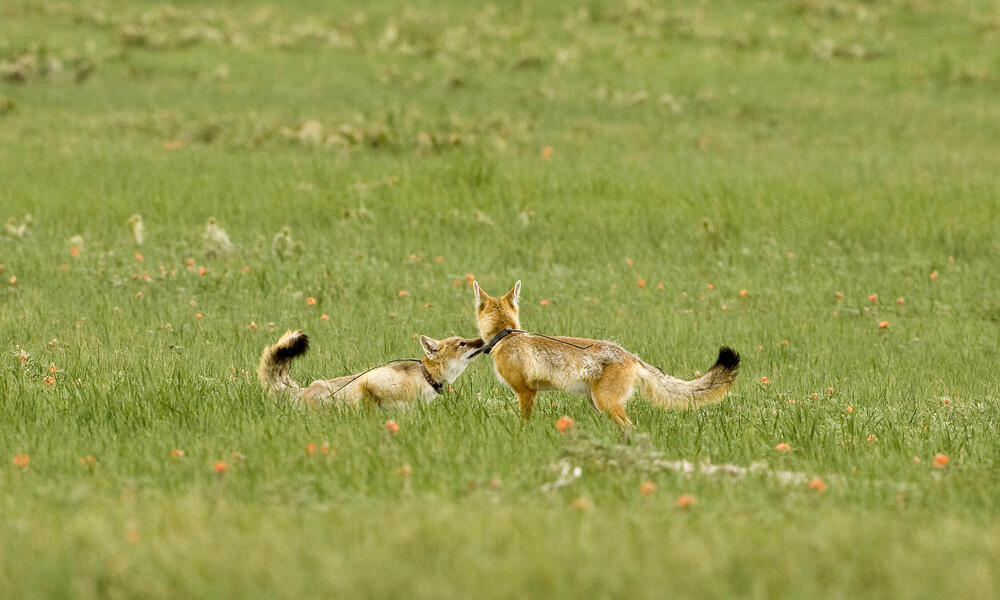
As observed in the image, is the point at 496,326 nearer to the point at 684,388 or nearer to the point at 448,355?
the point at 448,355

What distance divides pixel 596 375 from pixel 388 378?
1705 millimetres

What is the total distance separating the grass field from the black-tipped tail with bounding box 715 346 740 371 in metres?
0.41

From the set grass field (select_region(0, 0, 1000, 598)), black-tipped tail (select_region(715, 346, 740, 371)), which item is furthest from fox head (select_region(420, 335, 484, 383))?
black-tipped tail (select_region(715, 346, 740, 371))

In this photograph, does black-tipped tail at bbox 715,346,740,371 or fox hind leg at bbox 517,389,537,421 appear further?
fox hind leg at bbox 517,389,537,421

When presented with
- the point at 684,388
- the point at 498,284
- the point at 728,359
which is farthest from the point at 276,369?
the point at 498,284

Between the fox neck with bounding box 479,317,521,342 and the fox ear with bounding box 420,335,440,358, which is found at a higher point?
the fox neck with bounding box 479,317,521,342

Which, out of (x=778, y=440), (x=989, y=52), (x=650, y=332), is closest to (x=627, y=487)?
(x=778, y=440)

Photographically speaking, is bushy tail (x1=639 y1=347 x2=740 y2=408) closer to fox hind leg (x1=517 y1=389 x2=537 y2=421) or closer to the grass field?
the grass field

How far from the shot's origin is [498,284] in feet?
49.1

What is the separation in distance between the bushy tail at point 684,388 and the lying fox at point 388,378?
55.6 inches

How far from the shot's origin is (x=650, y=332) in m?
13.0

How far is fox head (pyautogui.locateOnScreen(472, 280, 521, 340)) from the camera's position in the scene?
31.2ft

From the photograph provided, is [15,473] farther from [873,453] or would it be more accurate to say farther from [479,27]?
[479,27]

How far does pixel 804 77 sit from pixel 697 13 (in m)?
6.82
